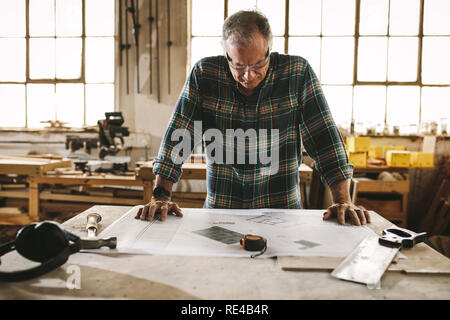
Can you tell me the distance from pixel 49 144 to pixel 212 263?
13.1 feet

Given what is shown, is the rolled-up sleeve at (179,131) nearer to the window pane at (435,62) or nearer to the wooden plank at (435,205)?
the wooden plank at (435,205)

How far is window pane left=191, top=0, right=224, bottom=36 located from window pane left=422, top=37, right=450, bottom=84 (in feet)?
8.00

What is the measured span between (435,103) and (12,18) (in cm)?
534

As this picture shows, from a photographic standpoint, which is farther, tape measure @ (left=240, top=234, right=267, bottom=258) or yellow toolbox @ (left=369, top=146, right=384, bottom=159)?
yellow toolbox @ (left=369, top=146, right=384, bottom=159)

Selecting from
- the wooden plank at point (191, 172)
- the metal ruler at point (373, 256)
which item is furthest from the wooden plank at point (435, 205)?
the metal ruler at point (373, 256)

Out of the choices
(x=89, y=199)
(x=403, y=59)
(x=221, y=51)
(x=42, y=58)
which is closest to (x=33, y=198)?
(x=89, y=199)

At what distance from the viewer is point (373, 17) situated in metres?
3.82

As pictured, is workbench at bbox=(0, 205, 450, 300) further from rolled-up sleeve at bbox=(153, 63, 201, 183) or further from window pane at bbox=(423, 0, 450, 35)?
window pane at bbox=(423, 0, 450, 35)

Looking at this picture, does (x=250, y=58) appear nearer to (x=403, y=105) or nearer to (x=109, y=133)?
(x=109, y=133)

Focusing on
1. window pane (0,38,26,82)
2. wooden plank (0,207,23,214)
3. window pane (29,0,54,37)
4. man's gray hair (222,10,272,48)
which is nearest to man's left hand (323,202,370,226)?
man's gray hair (222,10,272,48)

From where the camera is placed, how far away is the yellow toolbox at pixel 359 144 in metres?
3.19

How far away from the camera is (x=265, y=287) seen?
59 centimetres

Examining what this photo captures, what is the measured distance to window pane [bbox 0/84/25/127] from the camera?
4.22 meters

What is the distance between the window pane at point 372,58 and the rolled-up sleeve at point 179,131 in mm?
3129
